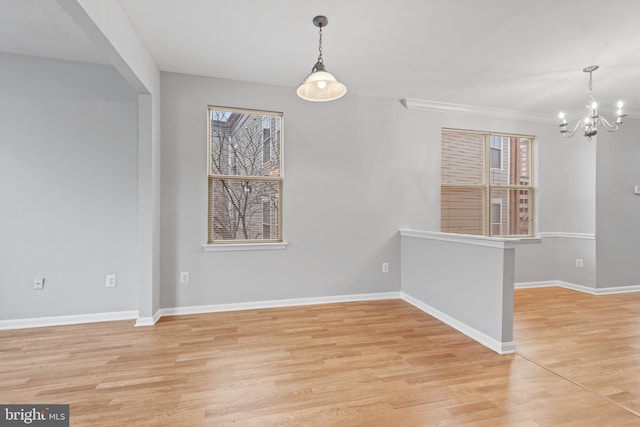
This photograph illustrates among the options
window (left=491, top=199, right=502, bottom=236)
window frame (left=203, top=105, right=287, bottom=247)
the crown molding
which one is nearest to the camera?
window frame (left=203, top=105, right=287, bottom=247)

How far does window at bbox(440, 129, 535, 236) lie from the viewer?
441cm

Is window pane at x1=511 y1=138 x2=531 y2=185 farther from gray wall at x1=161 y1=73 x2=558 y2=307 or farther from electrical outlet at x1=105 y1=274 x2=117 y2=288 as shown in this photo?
electrical outlet at x1=105 y1=274 x2=117 y2=288

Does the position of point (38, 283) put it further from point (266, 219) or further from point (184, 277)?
point (266, 219)

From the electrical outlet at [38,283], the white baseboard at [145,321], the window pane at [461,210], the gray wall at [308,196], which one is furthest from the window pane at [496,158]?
the electrical outlet at [38,283]

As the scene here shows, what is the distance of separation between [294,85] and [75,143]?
2.41 metres

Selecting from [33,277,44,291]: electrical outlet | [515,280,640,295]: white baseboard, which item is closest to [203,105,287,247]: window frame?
[33,277,44,291]: electrical outlet

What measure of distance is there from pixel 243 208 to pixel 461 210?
3.11 metres

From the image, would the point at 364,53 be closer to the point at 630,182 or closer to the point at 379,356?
the point at 379,356

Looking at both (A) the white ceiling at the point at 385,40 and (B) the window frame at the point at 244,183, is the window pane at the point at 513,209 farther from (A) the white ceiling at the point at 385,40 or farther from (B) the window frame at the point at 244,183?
(B) the window frame at the point at 244,183

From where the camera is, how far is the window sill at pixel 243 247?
11.4 feet

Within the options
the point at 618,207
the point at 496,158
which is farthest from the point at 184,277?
the point at 618,207

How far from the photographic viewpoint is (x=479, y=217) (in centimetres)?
456

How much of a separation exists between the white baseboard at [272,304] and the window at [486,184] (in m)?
1.42

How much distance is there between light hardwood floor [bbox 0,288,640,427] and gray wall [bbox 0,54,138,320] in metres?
0.39
